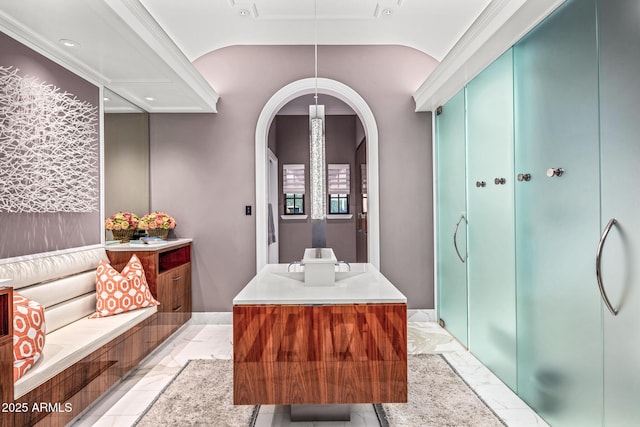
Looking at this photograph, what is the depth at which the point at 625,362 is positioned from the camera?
1.41 m

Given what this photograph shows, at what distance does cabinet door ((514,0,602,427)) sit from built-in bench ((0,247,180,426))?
7.72ft

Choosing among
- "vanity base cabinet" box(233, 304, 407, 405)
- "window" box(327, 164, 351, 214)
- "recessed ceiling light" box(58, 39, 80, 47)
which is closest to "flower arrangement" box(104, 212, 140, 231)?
"recessed ceiling light" box(58, 39, 80, 47)

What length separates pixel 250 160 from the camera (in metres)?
3.71

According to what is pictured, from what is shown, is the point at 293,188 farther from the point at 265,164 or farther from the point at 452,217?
the point at 452,217

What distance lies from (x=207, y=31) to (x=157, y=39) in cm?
114

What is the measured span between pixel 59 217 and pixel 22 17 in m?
1.20

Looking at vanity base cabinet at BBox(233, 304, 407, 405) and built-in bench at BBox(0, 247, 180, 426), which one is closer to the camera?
vanity base cabinet at BBox(233, 304, 407, 405)

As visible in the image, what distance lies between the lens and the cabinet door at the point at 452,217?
3039 millimetres

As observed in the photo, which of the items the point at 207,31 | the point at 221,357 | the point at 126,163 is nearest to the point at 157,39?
the point at 207,31

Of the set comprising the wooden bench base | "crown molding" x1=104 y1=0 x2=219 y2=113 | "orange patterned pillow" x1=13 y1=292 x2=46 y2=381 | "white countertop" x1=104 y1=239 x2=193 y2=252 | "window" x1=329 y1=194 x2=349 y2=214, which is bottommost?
the wooden bench base

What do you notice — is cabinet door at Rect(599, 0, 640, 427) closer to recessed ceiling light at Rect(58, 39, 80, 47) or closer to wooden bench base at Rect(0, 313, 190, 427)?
wooden bench base at Rect(0, 313, 190, 427)

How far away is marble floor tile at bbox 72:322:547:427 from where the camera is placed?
1976 mm

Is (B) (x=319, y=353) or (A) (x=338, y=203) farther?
(A) (x=338, y=203)

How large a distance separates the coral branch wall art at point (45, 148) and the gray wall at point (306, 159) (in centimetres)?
363
